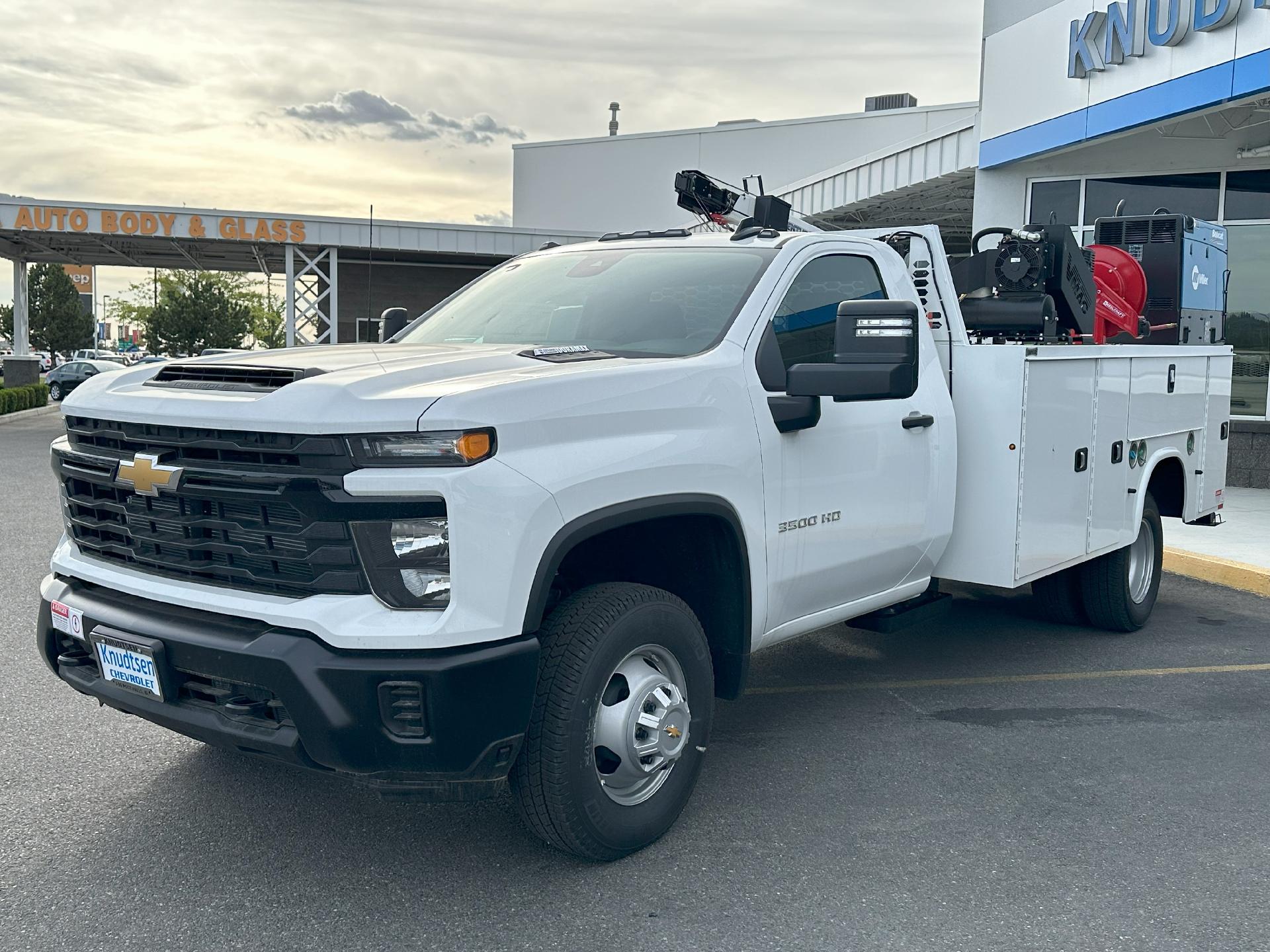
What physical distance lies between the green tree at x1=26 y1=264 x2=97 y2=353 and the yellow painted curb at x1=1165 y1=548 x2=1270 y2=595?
61.8 metres

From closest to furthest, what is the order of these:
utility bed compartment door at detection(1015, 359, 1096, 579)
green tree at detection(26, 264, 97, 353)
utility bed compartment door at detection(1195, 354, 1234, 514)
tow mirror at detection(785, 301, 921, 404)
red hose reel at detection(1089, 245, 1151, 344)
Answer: tow mirror at detection(785, 301, 921, 404)
utility bed compartment door at detection(1015, 359, 1096, 579)
utility bed compartment door at detection(1195, 354, 1234, 514)
red hose reel at detection(1089, 245, 1151, 344)
green tree at detection(26, 264, 97, 353)

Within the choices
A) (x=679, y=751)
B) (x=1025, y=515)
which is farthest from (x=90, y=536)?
(x=1025, y=515)

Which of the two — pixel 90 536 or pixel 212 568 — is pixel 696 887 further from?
pixel 90 536

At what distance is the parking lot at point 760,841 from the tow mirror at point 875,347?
1.47m

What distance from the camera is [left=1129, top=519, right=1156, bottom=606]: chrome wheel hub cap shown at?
665 cm

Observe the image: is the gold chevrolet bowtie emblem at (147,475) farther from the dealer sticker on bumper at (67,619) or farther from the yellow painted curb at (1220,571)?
the yellow painted curb at (1220,571)

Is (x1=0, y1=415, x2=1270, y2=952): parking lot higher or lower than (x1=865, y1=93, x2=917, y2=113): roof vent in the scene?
lower

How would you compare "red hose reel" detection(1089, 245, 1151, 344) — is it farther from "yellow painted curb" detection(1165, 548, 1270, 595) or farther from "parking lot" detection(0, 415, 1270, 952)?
"parking lot" detection(0, 415, 1270, 952)

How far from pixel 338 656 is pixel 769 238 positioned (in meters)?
2.54

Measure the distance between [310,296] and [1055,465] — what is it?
24.1m

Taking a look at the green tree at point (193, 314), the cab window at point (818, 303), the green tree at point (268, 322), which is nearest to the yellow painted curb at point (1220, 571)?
the cab window at point (818, 303)

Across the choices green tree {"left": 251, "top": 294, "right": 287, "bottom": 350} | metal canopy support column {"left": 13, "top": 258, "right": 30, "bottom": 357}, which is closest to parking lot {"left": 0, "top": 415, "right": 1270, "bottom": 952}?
metal canopy support column {"left": 13, "top": 258, "right": 30, "bottom": 357}

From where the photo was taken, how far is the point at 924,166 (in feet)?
55.8

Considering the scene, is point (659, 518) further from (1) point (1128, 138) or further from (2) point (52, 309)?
(2) point (52, 309)
